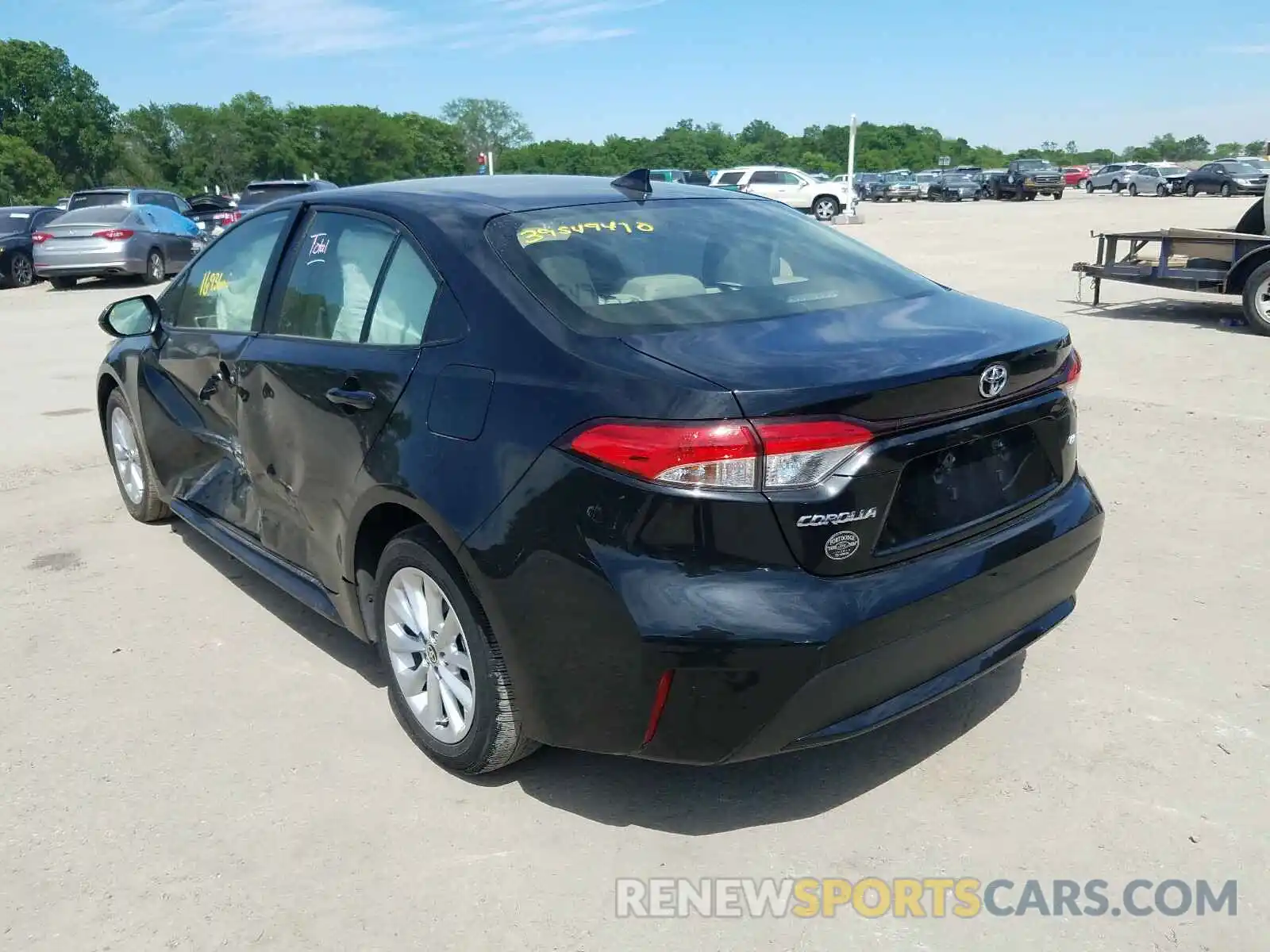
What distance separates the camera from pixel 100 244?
18.6 metres

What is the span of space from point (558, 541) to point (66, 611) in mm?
3022

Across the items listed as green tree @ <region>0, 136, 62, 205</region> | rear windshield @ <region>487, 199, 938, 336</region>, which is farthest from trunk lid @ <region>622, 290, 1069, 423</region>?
green tree @ <region>0, 136, 62, 205</region>

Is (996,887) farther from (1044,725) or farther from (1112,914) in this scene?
(1044,725)

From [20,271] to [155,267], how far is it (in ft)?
11.1

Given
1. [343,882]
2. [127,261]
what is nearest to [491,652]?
[343,882]

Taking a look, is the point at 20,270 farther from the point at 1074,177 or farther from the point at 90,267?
the point at 1074,177

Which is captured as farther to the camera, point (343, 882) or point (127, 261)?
point (127, 261)

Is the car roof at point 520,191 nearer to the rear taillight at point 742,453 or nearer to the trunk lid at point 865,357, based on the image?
the trunk lid at point 865,357

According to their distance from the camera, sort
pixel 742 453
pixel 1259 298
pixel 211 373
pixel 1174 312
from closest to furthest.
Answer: pixel 742 453 → pixel 211 373 → pixel 1259 298 → pixel 1174 312

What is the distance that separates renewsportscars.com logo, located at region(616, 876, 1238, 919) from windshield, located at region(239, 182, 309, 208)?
24.5 metres

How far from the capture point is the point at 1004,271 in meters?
16.9

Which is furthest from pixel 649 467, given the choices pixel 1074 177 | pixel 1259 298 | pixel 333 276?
pixel 1074 177

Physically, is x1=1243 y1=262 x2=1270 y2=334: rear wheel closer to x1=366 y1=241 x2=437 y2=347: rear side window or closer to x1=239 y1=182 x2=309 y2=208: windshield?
x1=366 y1=241 x2=437 y2=347: rear side window

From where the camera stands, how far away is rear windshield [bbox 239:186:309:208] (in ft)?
81.7
